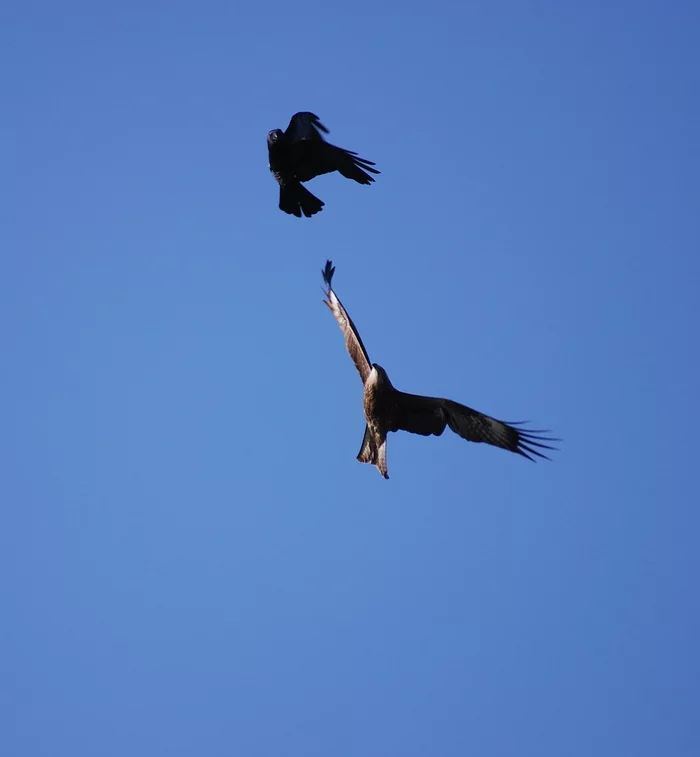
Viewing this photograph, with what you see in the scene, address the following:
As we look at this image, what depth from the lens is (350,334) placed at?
10.3 metres

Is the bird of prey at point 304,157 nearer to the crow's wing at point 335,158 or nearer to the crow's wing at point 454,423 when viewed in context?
the crow's wing at point 335,158

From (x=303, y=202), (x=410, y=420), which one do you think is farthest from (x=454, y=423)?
(x=303, y=202)

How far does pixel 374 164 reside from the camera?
10.6m

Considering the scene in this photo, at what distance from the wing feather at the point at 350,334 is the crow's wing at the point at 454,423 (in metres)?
0.39

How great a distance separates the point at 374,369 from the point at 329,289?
1.44m

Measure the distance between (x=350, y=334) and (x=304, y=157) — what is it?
158 centimetres

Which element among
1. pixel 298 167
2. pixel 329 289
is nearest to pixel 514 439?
pixel 329 289

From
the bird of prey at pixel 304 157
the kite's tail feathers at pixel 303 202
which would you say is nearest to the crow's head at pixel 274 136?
the bird of prey at pixel 304 157

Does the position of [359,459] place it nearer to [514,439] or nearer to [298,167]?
[514,439]

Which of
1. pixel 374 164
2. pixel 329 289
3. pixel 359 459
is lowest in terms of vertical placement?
pixel 359 459

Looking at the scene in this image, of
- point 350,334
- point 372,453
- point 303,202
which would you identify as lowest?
point 372,453

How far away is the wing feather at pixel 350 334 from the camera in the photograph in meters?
9.95

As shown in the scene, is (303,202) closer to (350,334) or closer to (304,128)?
(304,128)

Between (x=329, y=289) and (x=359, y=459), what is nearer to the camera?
(x=359, y=459)
